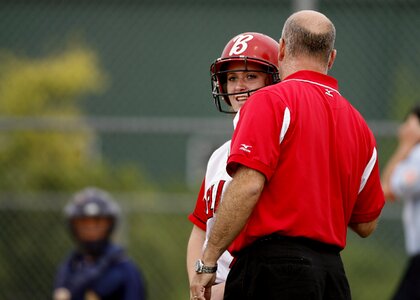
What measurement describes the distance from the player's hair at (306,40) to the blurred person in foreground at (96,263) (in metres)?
3.45

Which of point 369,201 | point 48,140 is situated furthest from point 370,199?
point 48,140

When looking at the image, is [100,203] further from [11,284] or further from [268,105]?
[268,105]

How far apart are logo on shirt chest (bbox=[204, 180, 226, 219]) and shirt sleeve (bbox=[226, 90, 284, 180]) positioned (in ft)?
1.17

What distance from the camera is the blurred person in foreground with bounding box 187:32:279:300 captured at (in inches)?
188

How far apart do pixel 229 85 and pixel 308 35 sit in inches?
26.4

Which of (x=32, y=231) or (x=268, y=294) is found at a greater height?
(x=268, y=294)

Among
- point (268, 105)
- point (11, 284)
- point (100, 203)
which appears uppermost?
point (268, 105)

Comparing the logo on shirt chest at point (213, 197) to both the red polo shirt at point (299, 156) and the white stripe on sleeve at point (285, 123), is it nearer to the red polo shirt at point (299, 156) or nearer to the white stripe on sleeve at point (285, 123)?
the red polo shirt at point (299, 156)

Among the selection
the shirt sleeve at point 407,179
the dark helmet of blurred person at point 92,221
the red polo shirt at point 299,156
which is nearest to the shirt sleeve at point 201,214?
Result: the red polo shirt at point 299,156

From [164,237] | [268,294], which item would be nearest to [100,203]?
[164,237]

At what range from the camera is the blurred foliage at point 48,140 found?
10047 mm

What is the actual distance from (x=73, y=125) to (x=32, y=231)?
1101 millimetres

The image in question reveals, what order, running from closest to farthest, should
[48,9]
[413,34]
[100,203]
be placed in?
[100,203] → [413,34] → [48,9]

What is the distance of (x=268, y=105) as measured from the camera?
4.26 metres
